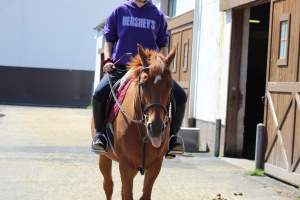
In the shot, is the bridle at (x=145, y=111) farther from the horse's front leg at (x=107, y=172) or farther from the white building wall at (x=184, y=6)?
the white building wall at (x=184, y=6)

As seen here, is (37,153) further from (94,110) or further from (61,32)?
(61,32)

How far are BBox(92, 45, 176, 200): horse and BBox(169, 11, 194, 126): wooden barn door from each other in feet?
35.9

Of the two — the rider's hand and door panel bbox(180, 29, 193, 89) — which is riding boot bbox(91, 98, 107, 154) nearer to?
the rider's hand

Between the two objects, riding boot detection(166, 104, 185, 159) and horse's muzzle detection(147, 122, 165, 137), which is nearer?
horse's muzzle detection(147, 122, 165, 137)

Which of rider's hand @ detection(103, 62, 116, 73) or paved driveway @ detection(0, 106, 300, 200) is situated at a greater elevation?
rider's hand @ detection(103, 62, 116, 73)

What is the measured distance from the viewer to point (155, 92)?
519 centimetres

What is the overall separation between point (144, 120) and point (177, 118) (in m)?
1.04

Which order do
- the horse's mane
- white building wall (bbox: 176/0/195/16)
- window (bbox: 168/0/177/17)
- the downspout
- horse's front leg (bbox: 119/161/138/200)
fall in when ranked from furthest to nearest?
window (bbox: 168/0/177/17) < white building wall (bbox: 176/0/195/16) < the downspout < horse's front leg (bbox: 119/161/138/200) < the horse's mane

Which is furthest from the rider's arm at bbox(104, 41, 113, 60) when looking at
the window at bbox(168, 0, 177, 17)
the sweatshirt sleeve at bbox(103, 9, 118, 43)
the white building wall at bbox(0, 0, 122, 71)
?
the white building wall at bbox(0, 0, 122, 71)

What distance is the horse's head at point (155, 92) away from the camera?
5.07 metres

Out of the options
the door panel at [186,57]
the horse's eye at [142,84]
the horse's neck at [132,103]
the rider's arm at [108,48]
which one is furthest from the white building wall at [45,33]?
the horse's eye at [142,84]

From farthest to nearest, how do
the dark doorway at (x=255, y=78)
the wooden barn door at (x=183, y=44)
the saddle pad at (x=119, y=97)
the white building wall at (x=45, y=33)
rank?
the white building wall at (x=45, y=33), the dark doorway at (x=255, y=78), the wooden barn door at (x=183, y=44), the saddle pad at (x=119, y=97)

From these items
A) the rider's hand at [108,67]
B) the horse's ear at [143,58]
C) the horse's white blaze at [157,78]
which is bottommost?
the horse's white blaze at [157,78]

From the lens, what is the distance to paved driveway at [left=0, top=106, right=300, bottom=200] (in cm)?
895
